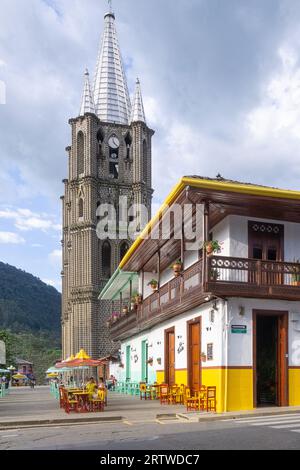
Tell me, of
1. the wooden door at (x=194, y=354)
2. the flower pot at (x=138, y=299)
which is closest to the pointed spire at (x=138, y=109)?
the flower pot at (x=138, y=299)

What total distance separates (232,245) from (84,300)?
4776 cm

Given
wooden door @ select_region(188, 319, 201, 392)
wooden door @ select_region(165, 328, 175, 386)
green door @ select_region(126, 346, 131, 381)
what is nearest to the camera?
wooden door @ select_region(188, 319, 201, 392)

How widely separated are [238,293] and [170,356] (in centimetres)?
901

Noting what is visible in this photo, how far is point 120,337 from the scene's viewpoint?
40125 mm

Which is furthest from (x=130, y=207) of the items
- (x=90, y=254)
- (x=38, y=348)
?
(x=38, y=348)

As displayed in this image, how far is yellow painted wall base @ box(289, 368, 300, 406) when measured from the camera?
18.3 meters

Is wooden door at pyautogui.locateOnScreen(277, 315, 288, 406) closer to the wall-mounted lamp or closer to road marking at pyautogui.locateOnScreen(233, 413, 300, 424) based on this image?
the wall-mounted lamp

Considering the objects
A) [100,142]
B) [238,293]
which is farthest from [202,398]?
[100,142]

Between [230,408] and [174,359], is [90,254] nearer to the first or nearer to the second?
[174,359]

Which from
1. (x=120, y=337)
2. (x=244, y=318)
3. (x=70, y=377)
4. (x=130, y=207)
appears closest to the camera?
(x=244, y=318)

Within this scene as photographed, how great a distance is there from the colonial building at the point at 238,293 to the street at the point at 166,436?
2.68 metres

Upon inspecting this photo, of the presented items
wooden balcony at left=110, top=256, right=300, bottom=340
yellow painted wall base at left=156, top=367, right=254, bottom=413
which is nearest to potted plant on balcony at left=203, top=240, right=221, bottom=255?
wooden balcony at left=110, top=256, right=300, bottom=340

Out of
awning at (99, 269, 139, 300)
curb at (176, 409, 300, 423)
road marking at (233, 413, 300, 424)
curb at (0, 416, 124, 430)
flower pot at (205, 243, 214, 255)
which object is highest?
flower pot at (205, 243, 214, 255)

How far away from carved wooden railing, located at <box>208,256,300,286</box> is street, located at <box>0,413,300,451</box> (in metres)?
4.01
